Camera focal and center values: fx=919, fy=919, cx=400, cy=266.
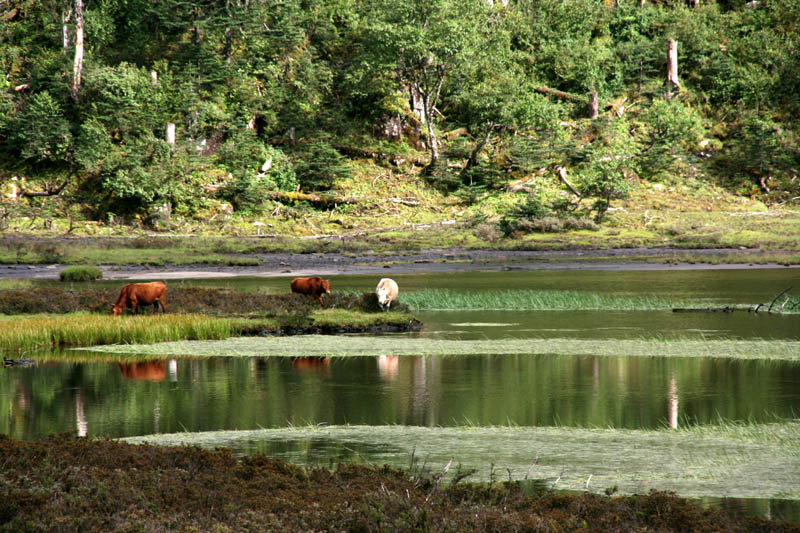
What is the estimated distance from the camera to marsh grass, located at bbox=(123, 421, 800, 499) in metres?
9.30

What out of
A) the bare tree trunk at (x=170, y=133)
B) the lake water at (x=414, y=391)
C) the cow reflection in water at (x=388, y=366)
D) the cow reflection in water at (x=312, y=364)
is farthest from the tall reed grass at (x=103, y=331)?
the bare tree trunk at (x=170, y=133)

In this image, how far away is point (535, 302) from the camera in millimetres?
29781

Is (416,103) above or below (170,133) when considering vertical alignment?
above

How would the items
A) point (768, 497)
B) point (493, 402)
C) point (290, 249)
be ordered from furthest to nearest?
point (290, 249) → point (493, 402) → point (768, 497)

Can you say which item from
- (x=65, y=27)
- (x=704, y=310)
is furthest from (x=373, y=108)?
(x=704, y=310)

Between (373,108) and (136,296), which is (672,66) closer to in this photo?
(373,108)

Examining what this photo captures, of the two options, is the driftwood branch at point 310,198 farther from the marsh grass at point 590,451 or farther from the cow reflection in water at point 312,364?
the marsh grass at point 590,451

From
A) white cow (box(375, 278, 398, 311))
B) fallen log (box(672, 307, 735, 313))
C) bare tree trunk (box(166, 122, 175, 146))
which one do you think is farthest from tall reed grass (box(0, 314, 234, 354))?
bare tree trunk (box(166, 122, 175, 146))

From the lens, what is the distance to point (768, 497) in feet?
28.5

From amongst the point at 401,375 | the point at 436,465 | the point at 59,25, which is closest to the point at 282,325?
the point at 401,375

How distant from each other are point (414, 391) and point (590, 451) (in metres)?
5.23

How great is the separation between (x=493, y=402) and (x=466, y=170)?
149 feet

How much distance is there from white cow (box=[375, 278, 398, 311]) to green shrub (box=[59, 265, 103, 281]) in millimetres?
16266

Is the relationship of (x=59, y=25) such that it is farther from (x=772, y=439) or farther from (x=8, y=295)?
(x=772, y=439)
